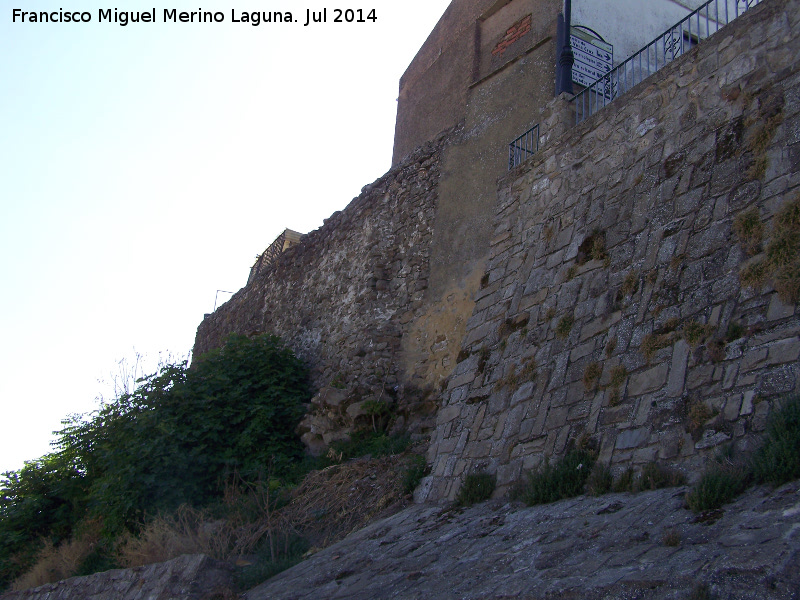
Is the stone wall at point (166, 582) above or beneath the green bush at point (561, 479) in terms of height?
beneath

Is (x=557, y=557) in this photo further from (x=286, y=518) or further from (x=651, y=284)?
(x=286, y=518)

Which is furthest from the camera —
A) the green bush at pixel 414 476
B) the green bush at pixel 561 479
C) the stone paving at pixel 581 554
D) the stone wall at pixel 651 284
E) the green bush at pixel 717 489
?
the green bush at pixel 414 476

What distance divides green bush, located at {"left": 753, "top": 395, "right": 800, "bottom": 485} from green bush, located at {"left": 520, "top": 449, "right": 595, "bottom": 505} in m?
1.35

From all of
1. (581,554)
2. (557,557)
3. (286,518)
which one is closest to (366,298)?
(286,518)

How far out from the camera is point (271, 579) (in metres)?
6.59

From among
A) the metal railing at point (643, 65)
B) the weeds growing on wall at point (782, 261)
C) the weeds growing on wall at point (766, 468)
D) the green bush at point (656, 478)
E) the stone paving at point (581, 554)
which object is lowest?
the stone paving at point (581, 554)

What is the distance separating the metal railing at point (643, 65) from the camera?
24.0ft

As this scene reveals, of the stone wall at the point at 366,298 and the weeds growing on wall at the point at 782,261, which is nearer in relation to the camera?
the weeds growing on wall at the point at 782,261

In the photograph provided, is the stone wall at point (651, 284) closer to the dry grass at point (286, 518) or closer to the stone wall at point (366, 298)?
the dry grass at point (286, 518)

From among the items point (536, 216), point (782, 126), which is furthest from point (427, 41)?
point (782, 126)

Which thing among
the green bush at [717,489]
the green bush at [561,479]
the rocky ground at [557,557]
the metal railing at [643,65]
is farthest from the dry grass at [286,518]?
the metal railing at [643,65]

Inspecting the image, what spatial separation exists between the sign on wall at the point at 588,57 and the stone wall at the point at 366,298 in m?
2.44

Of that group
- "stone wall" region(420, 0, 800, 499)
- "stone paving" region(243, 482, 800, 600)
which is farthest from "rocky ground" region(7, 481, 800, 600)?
"stone wall" region(420, 0, 800, 499)

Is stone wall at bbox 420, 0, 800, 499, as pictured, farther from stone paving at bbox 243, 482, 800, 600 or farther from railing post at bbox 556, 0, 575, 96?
railing post at bbox 556, 0, 575, 96
